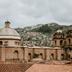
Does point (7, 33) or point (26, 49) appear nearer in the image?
point (26, 49)

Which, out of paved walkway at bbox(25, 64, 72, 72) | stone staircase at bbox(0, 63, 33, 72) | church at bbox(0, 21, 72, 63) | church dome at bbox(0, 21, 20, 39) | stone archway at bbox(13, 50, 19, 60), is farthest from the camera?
church dome at bbox(0, 21, 20, 39)

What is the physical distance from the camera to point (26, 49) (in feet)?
194

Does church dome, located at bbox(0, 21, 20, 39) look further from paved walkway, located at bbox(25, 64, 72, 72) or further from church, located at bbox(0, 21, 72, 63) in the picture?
paved walkway, located at bbox(25, 64, 72, 72)

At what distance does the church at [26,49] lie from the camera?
5716cm

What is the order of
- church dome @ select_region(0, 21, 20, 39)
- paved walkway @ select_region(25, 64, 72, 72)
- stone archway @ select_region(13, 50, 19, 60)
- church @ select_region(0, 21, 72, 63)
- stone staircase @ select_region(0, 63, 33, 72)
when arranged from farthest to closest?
church dome @ select_region(0, 21, 20, 39) → stone archway @ select_region(13, 50, 19, 60) → church @ select_region(0, 21, 72, 63) → stone staircase @ select_region(0, 63, 33, 72) → paved walkway @ select_region(25, 64, 72, 72)

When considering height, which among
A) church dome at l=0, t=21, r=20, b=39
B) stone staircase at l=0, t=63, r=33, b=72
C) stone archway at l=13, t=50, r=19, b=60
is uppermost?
church dome at l=0, t=21, r=20, b=39

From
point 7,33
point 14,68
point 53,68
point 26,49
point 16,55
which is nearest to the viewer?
point 53,68

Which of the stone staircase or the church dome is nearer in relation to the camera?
the stone staircase

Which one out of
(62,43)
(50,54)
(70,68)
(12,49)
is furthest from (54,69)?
(62,43)

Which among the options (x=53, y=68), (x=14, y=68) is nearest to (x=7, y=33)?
(x=14, y=68)

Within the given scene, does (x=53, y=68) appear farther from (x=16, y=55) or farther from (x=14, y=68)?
(x=16, y=55)

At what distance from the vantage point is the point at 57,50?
64.2 m

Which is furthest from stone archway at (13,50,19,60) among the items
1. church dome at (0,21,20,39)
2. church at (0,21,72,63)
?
church dome at (0,21,20,39)

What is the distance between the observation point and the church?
2250 inches
